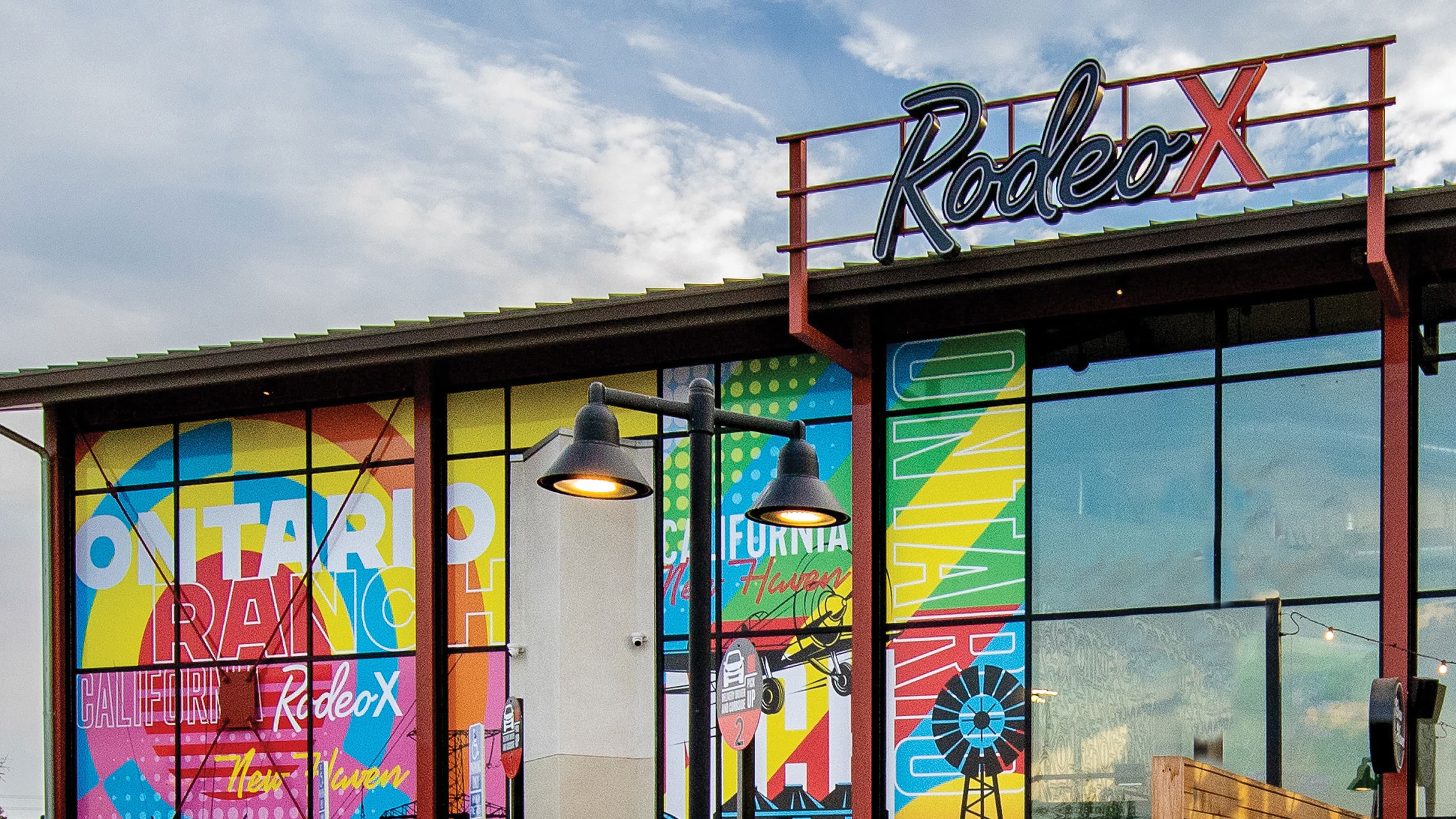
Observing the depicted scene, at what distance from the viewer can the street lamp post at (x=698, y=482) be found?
26.2 ft

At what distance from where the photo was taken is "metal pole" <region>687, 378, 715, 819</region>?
7.96 metres

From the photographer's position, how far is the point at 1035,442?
54.2 ft

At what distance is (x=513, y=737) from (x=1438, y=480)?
8750mm

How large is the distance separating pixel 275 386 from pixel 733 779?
700 cm

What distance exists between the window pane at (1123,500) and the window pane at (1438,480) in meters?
1.80

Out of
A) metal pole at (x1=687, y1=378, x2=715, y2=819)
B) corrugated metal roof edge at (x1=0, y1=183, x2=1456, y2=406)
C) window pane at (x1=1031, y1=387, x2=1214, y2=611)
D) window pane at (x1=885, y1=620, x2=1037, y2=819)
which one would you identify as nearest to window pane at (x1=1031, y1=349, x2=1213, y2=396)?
window pane at (x1=1031, y1=387, x2=1214, y2=611)

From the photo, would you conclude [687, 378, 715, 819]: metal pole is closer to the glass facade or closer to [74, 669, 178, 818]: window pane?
the glass facade

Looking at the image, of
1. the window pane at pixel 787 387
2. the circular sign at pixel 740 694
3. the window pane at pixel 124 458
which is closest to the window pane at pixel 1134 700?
the window pane at pixel 787 387

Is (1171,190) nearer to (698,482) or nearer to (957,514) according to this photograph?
(957,514)

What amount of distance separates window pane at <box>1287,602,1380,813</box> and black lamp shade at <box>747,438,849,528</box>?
25.2 ft

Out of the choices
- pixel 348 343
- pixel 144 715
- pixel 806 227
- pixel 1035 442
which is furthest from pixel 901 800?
pixel 144 715

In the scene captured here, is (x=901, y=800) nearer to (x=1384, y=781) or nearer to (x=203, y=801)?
(x=1384, y=781)

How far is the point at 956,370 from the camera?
16953 millimetres

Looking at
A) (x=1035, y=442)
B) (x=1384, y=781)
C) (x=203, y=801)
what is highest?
(x=1035, y=442)
